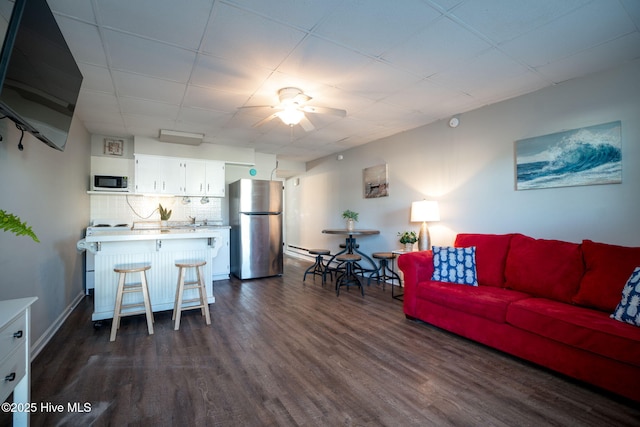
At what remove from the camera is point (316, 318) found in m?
3.21

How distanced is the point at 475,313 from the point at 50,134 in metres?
3.53

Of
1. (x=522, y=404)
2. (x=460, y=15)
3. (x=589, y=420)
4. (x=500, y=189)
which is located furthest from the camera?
(x=500, y=189)

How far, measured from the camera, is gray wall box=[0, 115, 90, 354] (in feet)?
6.60

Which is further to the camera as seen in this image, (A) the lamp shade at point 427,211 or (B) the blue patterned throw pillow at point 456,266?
(A) the lamp shade at point 427,211

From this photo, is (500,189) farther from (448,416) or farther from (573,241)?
(448,416)

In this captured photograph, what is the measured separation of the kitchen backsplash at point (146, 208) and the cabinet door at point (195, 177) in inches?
9.3

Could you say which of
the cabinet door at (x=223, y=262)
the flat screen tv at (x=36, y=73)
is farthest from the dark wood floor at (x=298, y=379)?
the cabinet door at (x=223, y=262)

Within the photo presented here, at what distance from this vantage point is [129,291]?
2.75 meters

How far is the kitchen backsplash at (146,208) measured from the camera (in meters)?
4.82

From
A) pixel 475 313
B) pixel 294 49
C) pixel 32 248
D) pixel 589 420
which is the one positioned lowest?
pixel 589 420

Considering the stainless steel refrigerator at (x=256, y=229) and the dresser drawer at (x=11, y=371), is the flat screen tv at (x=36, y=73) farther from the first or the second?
the stainless steel refrigerator at (x=256, y=229)

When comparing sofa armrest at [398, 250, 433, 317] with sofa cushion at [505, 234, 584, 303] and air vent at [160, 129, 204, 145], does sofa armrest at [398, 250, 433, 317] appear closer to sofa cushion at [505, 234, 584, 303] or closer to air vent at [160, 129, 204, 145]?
sofa cushion at [505, 234, 584, 303]

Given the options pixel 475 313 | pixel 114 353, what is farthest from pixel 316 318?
pixel 114 353

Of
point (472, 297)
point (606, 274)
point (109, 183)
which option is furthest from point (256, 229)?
point (606, 274)
